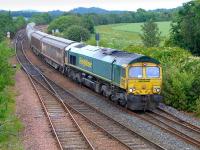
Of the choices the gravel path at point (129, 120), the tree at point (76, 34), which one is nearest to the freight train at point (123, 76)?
the gravel path at point (129, 120)

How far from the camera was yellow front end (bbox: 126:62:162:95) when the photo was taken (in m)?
25.8

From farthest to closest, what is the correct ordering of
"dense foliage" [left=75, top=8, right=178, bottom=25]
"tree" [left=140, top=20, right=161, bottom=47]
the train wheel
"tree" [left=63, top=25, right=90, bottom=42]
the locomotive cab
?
1. "dense foliage" [left=75, top=8, right=178, bottom=25]
2. "tree" [left=63, top=25, right=90, bottom=42]
3. "tree" [left=140, top=20, right=161, bottom=47]
4. the train wheel
5. the locomotive cab

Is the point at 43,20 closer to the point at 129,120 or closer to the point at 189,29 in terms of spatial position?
the point at 189,29

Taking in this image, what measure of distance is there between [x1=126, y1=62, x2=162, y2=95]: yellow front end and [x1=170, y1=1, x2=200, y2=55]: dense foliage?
1947 centimetres

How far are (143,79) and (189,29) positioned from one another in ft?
67.6

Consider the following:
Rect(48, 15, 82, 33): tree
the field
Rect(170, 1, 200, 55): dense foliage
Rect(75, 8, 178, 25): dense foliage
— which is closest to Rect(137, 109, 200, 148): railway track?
Rect(170, 1, 200, 55): dense foliage

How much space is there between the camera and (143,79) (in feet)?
85.4

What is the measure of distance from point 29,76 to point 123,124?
65.9 ft

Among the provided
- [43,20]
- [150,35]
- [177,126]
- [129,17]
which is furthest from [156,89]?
[43,20]

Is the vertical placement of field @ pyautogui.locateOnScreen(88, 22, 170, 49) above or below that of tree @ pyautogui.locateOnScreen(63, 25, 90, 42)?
below

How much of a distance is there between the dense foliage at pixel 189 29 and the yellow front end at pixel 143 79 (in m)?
19.5

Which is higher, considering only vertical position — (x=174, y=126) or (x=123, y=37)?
(x=174, y=126)

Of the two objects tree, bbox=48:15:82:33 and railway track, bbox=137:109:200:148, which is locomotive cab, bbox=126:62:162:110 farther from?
tree, bbox=48:15:82:33

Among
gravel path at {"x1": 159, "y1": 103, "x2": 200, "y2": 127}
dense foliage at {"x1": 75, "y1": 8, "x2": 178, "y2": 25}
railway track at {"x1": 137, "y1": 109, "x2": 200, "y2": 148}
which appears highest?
dense foliage at {"x1": 75, "y1": 8, "x2": 178, "y2": 25}
